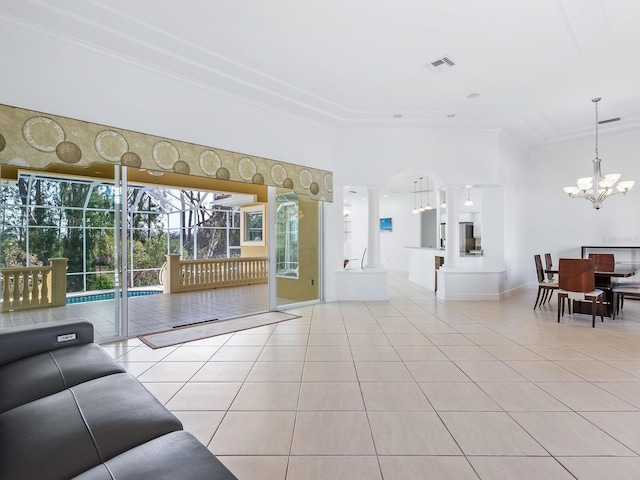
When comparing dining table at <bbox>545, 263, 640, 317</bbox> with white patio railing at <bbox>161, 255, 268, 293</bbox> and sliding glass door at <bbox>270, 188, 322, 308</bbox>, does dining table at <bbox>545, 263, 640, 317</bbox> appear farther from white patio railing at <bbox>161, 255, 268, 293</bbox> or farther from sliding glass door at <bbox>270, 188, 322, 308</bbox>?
white patio railing at <bbox>161, 255, 268, 293</bbox>

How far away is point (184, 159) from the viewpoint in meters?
4.80

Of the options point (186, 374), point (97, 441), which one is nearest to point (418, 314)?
point (186, 374)

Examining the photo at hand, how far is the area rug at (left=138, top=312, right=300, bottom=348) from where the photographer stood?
4406 mm

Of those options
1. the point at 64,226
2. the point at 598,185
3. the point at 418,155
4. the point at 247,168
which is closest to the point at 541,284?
the point at 598,185

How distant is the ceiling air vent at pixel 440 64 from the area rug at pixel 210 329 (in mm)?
4350

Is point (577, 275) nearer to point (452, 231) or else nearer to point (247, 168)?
point (452, 231)

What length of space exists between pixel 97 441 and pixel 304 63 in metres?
4.74

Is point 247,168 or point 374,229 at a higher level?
point 247,168

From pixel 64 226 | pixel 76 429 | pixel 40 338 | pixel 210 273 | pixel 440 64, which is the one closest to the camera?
pixel 76 429

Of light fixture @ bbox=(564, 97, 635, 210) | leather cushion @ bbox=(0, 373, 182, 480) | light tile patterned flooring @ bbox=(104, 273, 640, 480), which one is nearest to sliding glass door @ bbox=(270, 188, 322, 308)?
Answer: light tile patterned flooring @ bbox=(104, 273, 640, 480)

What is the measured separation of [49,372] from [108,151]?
9.92 ft

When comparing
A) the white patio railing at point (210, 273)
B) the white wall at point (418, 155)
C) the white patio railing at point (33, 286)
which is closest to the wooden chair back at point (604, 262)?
the white wall at point (418, 155)

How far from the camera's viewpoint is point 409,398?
2770 mm

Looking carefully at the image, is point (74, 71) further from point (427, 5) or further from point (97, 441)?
point (97, 441)
